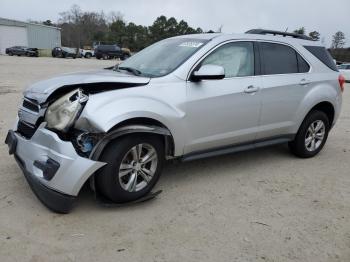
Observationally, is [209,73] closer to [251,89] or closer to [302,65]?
[251,89]

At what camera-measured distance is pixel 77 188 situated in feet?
11.7

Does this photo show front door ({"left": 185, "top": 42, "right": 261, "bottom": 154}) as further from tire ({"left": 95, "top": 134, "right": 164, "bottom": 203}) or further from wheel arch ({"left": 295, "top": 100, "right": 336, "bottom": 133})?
wheel arch ({"left": 295, "top": 100, "right": 336, "bottom": 133})

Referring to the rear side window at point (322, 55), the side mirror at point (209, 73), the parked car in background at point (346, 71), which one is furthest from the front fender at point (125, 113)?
the parked car in background at point (346, 71)

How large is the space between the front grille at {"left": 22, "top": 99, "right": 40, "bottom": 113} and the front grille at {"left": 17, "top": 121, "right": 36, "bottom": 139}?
0.17m

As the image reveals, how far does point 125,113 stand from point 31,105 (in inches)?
43.7

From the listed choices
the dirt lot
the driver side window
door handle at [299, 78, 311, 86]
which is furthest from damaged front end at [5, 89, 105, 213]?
door handle at [299, 78, 311, 86]

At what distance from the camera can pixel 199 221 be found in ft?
12.4

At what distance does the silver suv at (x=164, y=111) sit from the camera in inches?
144

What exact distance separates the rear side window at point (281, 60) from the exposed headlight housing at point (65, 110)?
2.54 meters

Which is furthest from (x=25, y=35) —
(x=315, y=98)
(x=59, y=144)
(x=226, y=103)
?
(x=59, y=144)

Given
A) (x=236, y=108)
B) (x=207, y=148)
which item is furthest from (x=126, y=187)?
(x=236, y=108)

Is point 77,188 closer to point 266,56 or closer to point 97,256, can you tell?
point 97,256

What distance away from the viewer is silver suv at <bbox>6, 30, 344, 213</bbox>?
3.65m

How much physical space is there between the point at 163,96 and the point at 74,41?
8428 cm
